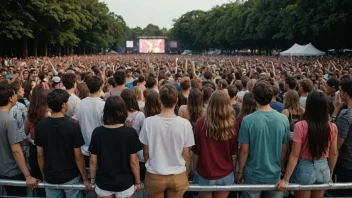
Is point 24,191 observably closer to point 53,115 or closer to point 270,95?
point 53,115

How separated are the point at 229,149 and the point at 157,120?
0.99 m

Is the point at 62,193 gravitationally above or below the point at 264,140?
below

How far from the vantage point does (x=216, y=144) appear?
4223 millimetres

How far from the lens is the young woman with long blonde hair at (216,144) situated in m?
4.16

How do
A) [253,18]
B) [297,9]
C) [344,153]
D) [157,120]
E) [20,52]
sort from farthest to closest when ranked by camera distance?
1. [253,18]
2. [20,52]
3. [297,9]
4. [344,153]
5. [157,120]

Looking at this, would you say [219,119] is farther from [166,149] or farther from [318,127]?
[318,127]

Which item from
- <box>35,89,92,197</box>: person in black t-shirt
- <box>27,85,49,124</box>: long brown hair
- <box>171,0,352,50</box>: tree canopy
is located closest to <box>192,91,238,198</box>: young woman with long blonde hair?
<box>35,89,92,197</box>: person in black t-shirt

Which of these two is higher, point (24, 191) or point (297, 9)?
point (297, 9)

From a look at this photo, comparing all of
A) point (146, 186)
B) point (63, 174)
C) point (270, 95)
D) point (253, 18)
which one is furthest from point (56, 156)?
point (253, 18)

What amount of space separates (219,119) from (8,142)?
8.65ft

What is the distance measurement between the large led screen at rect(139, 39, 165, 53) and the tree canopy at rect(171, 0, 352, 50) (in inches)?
546

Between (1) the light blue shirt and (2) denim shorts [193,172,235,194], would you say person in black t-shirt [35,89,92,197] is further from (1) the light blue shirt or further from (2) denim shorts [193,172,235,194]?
(1) the light blue shirt

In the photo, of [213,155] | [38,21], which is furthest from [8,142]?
[38,21]

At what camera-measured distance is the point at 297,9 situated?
48562mm
